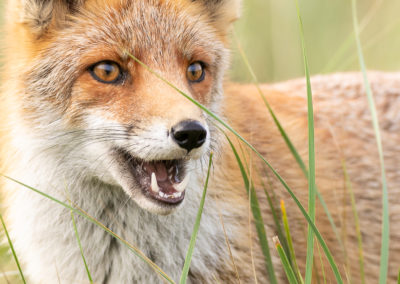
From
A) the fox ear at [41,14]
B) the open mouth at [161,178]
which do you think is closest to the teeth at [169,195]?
the open mouth at [161,178]

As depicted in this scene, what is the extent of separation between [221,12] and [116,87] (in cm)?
126

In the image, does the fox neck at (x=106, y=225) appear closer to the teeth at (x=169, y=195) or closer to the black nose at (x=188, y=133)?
the teeth at (x=169, y=195)

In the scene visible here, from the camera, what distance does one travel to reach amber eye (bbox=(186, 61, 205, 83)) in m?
3.63

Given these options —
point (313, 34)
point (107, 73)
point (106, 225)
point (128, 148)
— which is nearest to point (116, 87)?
point (107, 73)

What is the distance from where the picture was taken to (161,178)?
3.32 metres

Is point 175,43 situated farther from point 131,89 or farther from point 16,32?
point 16,32

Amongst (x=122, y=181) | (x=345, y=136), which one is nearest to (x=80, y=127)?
(x=122, y=181)

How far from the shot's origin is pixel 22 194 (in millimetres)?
3758

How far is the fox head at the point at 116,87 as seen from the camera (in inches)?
125

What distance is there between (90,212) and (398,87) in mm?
3257

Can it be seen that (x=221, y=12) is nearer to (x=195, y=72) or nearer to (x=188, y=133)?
(x=195, y=72)

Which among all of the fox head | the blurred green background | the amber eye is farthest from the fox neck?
the blurred green background

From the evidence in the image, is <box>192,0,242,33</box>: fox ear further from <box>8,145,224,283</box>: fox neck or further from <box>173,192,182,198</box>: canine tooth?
<box>173,192,182,198</box>: canine tooth

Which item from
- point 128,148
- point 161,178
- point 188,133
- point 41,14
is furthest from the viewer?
point 41,14
